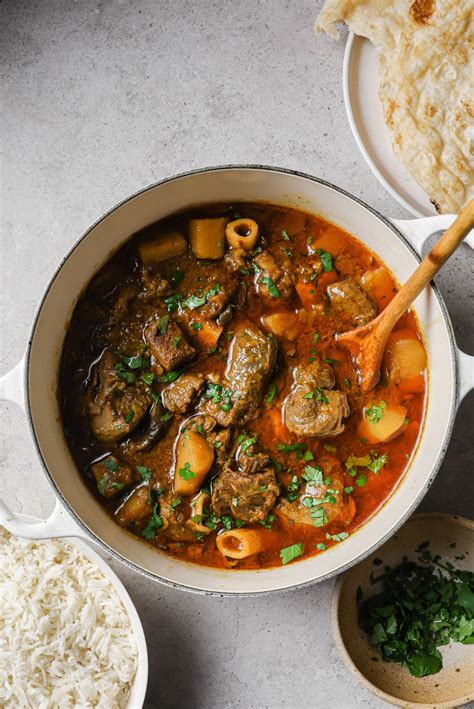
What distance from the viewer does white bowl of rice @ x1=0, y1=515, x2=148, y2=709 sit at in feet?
12.3

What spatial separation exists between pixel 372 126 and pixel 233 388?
5.13 feet

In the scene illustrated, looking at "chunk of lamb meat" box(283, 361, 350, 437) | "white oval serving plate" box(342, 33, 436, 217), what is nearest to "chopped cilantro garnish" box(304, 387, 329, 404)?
"chunk of lamb meat" box(283, 361, 350, 437)

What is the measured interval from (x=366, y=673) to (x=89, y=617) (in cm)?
145

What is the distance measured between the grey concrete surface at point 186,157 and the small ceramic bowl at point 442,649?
6.4 inches

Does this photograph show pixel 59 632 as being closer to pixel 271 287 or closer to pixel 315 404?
pixel 315 404

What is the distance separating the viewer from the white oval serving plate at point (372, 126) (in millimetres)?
3820

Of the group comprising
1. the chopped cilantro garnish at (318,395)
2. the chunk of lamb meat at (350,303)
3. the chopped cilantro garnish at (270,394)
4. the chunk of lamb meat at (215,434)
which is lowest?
the chunk of lamb meat at (215,434)

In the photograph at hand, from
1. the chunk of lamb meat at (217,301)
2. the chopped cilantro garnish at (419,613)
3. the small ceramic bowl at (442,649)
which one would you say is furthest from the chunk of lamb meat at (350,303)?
the chopped cilantro garnish at (419,613)

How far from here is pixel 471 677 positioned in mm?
3914

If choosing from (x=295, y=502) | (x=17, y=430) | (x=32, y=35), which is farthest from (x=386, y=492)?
(x=32, y=35)

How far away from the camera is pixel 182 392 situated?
3.55 metres

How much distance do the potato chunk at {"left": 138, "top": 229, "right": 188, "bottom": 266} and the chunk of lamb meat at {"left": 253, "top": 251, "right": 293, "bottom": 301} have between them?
0.38m

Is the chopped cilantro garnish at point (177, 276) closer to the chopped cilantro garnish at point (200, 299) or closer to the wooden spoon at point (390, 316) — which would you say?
the chopped cilantro garnish at point (200, 299)

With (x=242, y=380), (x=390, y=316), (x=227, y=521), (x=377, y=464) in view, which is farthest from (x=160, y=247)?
(x=377, y=464)
